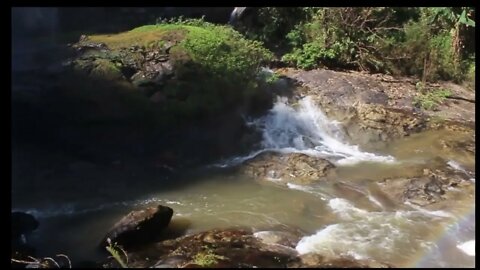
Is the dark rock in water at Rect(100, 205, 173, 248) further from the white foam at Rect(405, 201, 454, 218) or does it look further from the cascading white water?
the white foam at Rect(405, 201, 454, 218)

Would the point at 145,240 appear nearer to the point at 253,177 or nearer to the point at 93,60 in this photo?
the point at 253,177

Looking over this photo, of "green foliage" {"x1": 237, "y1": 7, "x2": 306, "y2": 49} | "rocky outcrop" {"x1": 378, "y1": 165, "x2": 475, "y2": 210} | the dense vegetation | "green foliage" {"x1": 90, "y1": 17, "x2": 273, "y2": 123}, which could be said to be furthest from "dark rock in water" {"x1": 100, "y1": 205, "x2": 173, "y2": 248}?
"green foliage" {"x1": 237, "y1": 7, "x2": 306, "y2": 49}

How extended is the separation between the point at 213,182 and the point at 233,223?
5.29ft

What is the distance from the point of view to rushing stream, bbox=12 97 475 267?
22.6ft

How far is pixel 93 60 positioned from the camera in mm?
10539

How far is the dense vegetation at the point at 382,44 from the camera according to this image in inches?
517

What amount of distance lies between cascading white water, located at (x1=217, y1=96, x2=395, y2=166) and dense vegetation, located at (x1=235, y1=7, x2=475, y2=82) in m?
2.00

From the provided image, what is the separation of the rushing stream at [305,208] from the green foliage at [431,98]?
1.38m

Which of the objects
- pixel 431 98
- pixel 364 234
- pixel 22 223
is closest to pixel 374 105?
pixel 431 98

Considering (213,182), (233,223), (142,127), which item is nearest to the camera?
(233,223)

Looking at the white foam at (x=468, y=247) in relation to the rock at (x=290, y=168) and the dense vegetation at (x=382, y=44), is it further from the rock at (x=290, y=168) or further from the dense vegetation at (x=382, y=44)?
the dense vegetation at (x=382, y=44)

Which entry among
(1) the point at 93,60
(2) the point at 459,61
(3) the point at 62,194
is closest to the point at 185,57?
(1) the point at 93,60

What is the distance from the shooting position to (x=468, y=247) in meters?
6.80

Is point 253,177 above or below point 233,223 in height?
above
